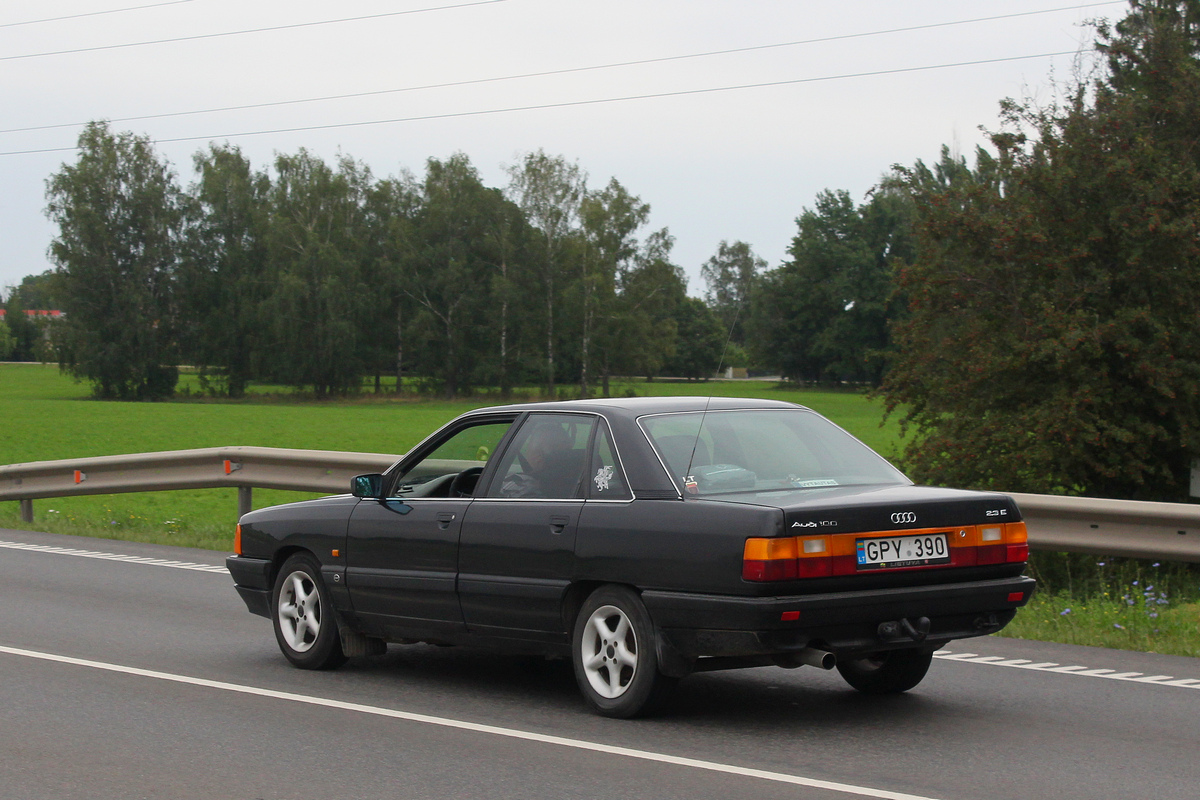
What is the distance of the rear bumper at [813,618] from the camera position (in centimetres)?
582

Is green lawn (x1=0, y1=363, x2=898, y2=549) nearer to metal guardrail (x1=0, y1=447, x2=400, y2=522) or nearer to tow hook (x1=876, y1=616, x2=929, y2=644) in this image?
metal guardrail (x1=0, y1=447, x2=400, y2=522)

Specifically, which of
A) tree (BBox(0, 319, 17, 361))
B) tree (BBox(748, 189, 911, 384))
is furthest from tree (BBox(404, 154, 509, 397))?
tree (BBox(0, 319, 17, 361))

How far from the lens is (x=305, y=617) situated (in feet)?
26.2

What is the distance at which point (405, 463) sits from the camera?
7645 mm

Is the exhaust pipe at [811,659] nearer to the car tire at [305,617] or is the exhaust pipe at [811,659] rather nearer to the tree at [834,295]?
the car tire at [305,617]

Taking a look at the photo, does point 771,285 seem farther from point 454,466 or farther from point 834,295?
point 454,466

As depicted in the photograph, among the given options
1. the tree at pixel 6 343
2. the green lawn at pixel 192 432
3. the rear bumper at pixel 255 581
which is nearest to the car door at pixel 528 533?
the rear bumper at pixel 255 581

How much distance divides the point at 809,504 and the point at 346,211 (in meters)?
87.4

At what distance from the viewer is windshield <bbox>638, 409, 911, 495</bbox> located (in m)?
6.38

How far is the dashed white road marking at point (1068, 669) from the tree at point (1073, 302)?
9.81 metres

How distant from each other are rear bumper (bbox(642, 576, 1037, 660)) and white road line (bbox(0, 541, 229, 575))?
293 inches

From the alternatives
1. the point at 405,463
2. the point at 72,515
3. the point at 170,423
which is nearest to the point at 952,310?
the point at 72,515

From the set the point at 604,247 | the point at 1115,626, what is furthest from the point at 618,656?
the point at 604,247

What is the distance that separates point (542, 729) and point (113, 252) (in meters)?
83.4
